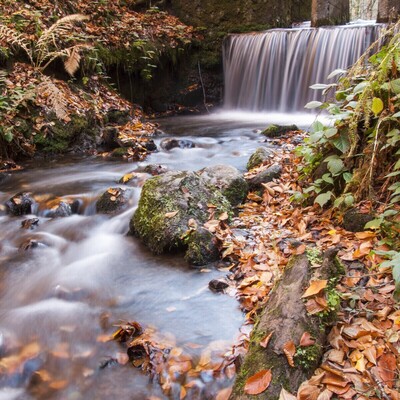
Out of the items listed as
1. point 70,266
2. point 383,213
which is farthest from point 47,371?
point 383,213

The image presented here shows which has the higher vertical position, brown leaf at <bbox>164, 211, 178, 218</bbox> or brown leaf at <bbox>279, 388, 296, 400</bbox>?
brown leaf at <bbox>164, 211, 178, 218</bbox>

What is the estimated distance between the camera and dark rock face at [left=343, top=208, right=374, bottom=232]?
326 centimetres

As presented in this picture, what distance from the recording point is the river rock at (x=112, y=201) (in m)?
4.96

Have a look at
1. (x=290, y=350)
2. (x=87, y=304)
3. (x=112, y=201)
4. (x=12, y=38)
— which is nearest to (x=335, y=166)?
(x=290, y=350)

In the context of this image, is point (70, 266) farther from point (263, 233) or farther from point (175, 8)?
point (175, 8)

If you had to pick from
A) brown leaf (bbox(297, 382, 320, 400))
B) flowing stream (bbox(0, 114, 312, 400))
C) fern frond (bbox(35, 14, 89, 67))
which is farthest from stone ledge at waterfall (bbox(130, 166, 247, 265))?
fern frond (bbox(35, 14, 89, 67))

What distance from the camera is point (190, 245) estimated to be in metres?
3.67

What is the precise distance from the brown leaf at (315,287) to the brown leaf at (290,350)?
1.08 ft

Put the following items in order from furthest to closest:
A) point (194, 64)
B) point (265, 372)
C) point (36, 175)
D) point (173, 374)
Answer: point (194, 64), point (36, 175), point (173, 374), point (265, 372)

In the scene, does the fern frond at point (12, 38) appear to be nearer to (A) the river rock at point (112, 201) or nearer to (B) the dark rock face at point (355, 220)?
(A) the river rock at point (112, 201)

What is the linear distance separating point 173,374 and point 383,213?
197cm

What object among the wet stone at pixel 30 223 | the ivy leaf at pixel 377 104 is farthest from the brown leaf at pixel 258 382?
the wet stone at pixel 30 223

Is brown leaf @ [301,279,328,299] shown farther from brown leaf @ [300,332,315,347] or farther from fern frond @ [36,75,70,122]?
fern frond @ [36,75,70,122]

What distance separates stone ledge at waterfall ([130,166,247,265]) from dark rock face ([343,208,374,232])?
1221 millimetres
